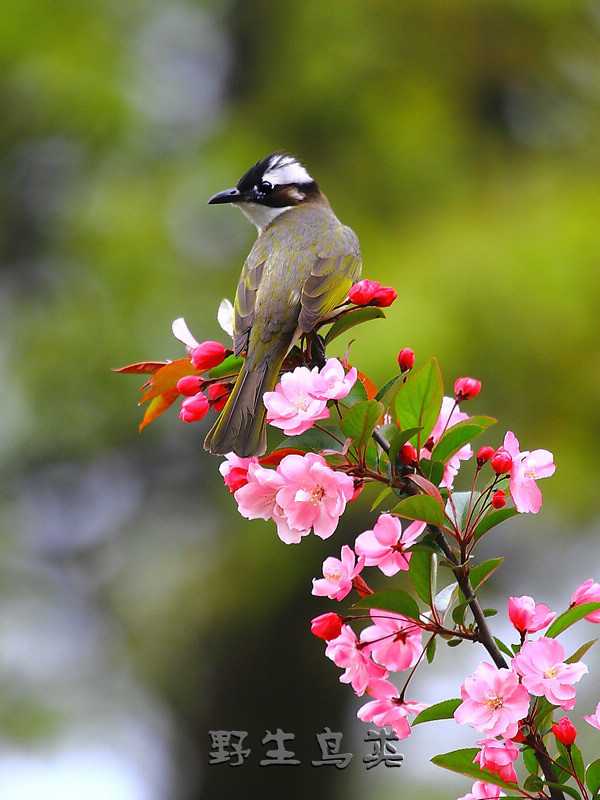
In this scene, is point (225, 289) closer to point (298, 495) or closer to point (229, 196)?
point (229, 196)

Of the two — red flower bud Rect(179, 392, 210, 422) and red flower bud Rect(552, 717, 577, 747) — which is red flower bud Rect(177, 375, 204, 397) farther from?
red flower bud Rect(552, 717, 577, 747)

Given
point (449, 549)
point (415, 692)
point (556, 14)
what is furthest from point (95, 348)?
point (449, 549)

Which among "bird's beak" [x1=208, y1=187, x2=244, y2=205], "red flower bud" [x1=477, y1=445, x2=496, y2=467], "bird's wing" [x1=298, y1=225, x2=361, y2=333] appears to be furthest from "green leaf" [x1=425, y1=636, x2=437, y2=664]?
"bird's beak" [x1=208, y1=187, x2=244, y2=205]

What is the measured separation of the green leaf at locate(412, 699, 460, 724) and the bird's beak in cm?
154

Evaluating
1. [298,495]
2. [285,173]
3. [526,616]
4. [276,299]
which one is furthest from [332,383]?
[285,173]

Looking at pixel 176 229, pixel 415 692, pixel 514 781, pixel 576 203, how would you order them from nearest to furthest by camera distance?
pixel 514 781 → pixel 415 692 → pixel 576 203 → pixel 176 229

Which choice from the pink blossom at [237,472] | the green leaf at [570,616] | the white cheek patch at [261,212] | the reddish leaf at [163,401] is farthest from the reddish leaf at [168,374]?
the white cheek patch at [261,212]

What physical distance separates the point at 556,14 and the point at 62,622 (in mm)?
4132

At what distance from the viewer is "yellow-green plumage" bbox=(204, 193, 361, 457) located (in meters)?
1.26

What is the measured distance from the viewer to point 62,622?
4625 mm

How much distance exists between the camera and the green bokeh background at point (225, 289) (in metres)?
3.93

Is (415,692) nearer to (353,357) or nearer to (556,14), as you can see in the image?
(353,357)

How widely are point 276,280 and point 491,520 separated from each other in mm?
849

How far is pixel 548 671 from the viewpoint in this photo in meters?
0.94
